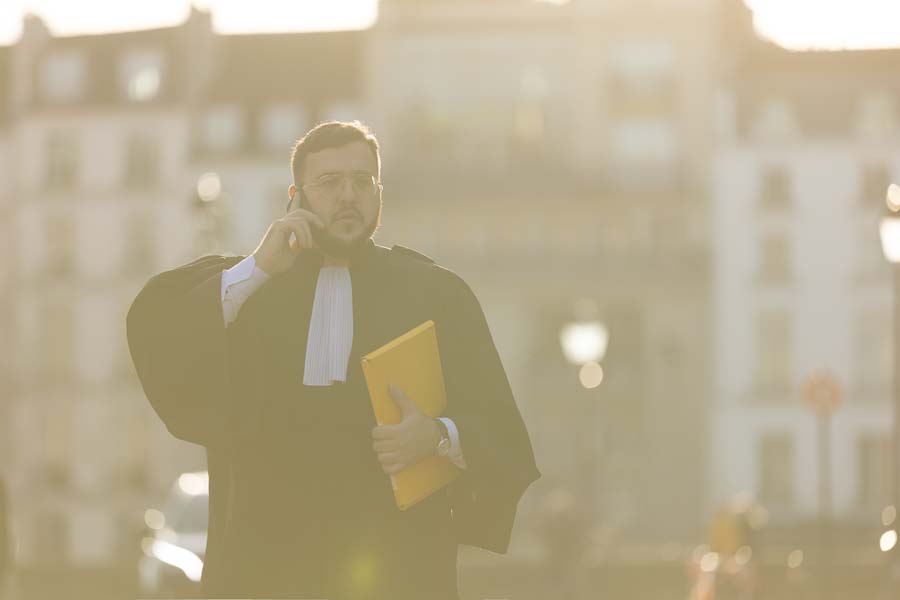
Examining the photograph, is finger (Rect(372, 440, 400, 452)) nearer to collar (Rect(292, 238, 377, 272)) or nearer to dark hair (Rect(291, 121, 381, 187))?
collar (Rect(292, 238, 377, 272))

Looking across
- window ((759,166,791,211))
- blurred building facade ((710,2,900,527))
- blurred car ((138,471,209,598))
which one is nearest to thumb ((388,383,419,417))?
blurred car ((138,471,209,598))

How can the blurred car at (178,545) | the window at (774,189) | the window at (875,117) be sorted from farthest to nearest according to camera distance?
the window at (774,189) → the window at (875,117) → the blurred car at (178,545)

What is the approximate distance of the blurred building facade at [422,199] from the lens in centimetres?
6456

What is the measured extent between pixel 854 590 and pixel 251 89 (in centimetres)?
4916

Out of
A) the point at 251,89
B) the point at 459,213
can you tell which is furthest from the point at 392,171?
the point at 251,89

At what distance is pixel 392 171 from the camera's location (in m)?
66.8

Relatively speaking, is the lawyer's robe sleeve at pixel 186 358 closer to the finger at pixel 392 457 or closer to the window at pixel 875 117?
the finger at pixel 392 457

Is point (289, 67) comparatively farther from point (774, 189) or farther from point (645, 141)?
point (774, 189)

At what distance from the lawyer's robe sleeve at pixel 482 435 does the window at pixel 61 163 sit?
6824 centimetres

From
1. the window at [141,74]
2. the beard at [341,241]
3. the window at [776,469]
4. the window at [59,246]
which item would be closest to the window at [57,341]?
the window at [59,246]

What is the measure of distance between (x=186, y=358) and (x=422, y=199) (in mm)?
61791

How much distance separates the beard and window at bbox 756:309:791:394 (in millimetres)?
61134

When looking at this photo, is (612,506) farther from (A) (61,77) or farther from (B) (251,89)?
(A) (61,77)

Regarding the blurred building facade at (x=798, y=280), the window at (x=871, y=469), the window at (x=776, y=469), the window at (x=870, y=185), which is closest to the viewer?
the window at (x=871, y=469)
